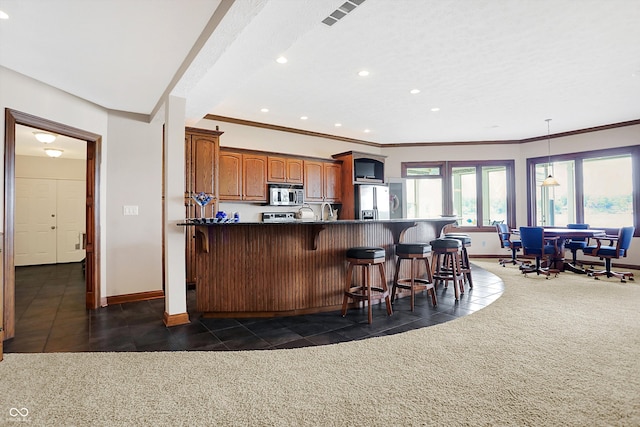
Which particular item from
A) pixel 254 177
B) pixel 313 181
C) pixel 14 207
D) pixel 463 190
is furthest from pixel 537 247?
pixel 14 207

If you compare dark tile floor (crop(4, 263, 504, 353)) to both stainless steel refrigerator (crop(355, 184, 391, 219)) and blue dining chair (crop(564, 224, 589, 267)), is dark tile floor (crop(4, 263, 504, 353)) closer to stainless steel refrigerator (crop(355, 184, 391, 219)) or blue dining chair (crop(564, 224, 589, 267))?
stainless steel refrigerator (crop(355, 184, 391, 219))

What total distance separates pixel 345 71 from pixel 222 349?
335cm

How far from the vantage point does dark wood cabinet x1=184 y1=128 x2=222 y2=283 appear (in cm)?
470

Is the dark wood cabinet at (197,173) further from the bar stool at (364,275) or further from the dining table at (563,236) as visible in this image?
the dining table at (563,236)

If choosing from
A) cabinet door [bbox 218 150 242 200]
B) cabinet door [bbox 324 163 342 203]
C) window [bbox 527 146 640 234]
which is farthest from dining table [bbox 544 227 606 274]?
cabinet door [bbox 218 150 242 200]

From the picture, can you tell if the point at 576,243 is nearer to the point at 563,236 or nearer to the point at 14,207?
the point at 563,236

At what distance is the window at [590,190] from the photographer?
249 inches

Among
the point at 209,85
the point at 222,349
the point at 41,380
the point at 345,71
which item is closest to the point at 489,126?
the point at 345,71

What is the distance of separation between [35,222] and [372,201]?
7771 mm

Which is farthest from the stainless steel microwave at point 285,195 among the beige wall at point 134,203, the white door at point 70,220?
the white door at point 70,220

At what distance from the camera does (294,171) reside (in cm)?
614

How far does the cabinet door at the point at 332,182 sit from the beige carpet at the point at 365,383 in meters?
4.10

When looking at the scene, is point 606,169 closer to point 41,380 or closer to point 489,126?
point 489,126

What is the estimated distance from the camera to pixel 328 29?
3004 mm
